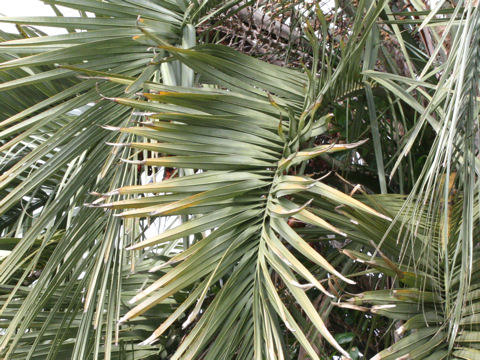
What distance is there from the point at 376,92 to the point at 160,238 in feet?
1.71

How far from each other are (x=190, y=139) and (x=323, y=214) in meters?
0.17

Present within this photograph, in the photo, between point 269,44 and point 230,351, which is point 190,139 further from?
point 269,44

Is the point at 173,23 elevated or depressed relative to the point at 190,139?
elevated

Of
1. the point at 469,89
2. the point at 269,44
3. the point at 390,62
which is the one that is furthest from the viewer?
the point at 269,44

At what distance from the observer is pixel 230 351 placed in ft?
1.89

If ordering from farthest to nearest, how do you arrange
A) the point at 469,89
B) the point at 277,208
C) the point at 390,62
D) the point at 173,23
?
the point at 390,62 < the point at 173,23 < the point at 277,208 < the point at 469,89

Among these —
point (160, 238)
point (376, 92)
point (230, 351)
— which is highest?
point (376, 92)

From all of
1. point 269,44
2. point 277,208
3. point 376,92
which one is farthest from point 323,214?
point 269,44

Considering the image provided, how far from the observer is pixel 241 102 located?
25.0 inches

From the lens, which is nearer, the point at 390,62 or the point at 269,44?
the point at 390,62

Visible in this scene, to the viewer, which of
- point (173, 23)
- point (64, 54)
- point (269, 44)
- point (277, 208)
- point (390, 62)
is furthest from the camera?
point (269, 44)

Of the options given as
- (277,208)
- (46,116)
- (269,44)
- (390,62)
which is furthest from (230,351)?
(269,44)

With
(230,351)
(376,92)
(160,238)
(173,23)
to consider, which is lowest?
(230,351)

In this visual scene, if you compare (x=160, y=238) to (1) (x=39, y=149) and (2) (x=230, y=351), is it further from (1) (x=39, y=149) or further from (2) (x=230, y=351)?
(1) (x=39, y=149)
